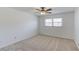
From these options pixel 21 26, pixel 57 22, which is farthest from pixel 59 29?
pixel 21 26

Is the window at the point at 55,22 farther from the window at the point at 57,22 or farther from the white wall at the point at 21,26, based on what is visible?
the white wall at the point at 21,26

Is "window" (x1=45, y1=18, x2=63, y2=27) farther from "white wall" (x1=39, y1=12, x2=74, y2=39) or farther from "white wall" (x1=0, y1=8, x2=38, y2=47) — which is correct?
"white wall" (x1=0, y1=8, x2=38, y2=47)

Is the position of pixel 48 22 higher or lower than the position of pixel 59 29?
higher

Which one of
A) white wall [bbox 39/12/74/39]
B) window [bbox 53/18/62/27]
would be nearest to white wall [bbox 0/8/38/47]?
white wall [bbox 39/12/74/39]

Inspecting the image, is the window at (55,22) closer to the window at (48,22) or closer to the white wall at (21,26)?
the window at (48,22)

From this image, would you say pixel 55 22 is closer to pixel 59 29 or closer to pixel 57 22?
pixel 57 22

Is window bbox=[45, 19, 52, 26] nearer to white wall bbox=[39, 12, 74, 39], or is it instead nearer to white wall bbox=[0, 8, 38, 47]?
white wall bbox=[39, 12, 74, 39]

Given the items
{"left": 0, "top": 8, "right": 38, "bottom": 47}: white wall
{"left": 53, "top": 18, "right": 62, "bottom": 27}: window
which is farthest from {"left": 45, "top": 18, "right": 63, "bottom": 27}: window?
{"left": 0, "top": 8, "right": 38, "bottom": 47}: white wall

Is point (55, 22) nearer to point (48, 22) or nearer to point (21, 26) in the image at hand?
point (48, 22)

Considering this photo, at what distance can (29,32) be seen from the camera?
4.17 feet

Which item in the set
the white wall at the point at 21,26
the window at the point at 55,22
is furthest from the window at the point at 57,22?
the white wall at the point at 21,26
